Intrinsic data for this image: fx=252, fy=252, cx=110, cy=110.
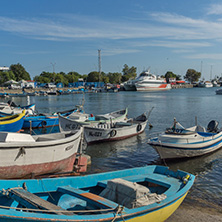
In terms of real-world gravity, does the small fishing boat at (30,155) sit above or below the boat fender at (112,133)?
above

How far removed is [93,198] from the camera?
20.7 feet

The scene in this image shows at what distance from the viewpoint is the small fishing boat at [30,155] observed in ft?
28.8

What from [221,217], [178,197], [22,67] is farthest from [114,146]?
[22,67]

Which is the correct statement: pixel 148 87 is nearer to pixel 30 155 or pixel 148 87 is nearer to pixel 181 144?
pixel 181 144

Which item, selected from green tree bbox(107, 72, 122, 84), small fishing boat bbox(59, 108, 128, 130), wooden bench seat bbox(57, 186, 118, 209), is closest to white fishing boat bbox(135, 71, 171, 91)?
green tree bbox(107, 72, 122, 84)

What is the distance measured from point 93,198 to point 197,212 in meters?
4.39

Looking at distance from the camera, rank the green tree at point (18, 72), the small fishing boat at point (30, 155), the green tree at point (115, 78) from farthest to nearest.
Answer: the green tree at point (115, 78) → the green tree at point (18, 72) → the small fishing boat at point (30, 155)

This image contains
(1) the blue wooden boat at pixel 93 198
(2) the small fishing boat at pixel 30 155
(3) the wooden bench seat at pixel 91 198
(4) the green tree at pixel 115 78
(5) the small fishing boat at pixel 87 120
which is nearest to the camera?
(1) the blue wooden boat at pixel 93 198

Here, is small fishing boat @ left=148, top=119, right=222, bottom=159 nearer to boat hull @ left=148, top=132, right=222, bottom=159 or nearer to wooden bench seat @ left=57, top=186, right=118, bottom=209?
boat hull @ left=148, top=132, right=222, bottom=159

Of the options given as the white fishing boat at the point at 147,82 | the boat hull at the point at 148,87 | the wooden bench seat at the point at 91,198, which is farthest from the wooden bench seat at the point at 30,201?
the boat hull at the point at 148,87

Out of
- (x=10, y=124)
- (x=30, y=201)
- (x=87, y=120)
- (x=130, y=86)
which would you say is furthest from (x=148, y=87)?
(x=30, y=201)

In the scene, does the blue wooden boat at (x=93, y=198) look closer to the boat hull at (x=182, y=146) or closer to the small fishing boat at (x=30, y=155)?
the small fishing boat at (x=30, y=155)

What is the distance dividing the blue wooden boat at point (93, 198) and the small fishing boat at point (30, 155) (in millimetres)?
2291

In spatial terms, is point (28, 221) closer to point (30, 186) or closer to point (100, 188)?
point (30, 186)
